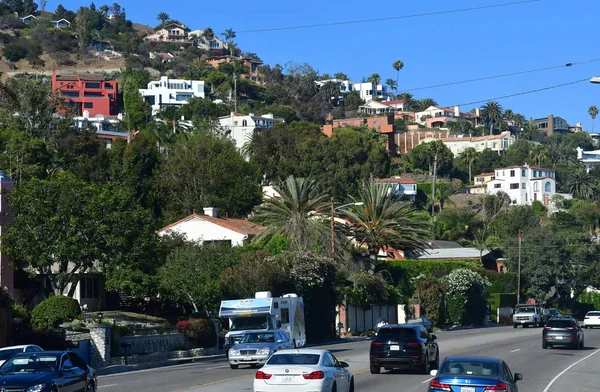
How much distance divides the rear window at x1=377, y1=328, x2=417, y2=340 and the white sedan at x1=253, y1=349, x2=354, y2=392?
8.93m

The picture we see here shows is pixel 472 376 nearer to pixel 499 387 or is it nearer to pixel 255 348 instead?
pixel 499 387

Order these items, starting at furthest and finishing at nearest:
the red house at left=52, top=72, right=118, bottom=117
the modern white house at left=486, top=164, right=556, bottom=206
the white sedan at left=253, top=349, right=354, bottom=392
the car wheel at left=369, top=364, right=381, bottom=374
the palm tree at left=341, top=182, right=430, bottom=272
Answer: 1. the red house at left=52, top=72, right=118, bottom=117
2. the modern white house at left=486, top=164, right=556, bottom=206
3. the palm tree at left=341, top=182, right=430, bottom=272
4. the car wheel at left=369, top=364, right=381, bottom=374
5. the white sedan at left=253, top=349, right=354, bottom=392

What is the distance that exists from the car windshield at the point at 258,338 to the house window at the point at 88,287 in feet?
73.9

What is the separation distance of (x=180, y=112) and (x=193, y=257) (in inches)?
4911

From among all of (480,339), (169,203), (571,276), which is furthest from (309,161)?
(480,339)

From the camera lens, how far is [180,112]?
6796 inches

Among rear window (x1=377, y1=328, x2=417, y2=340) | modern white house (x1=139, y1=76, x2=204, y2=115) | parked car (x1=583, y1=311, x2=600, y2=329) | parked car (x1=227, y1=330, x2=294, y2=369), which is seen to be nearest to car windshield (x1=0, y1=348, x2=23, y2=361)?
parked car (x1=227, y1=330, x2=294, y2=369)

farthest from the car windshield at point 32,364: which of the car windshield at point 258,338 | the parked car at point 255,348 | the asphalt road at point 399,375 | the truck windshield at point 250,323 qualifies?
the truck windshield at point 250,323

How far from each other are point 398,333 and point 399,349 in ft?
1.75

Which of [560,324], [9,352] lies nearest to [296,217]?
[560,324]

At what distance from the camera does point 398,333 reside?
29875mm

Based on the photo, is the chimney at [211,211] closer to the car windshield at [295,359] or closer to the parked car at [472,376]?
the car windshield at [295,359]

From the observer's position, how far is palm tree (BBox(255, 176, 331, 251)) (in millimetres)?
63812

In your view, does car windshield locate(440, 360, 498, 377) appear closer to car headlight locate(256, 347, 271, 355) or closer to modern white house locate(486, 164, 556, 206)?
car headlight locate(256, 347, 271, 355)
